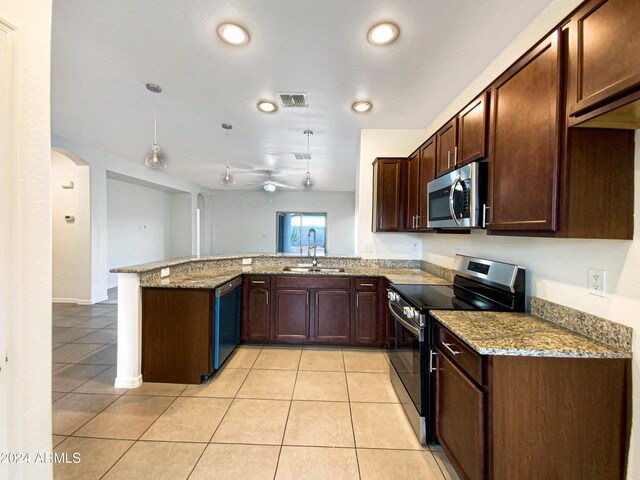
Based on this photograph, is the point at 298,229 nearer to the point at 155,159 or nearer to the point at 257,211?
the point at 257,211

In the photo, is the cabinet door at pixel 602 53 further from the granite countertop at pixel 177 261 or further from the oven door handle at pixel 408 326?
the granite countertop at pixel 177 261

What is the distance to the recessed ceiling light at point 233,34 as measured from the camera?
180cm

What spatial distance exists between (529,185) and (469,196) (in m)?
0.42

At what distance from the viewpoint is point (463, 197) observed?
5.74 feet

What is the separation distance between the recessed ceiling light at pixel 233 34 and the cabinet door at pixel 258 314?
2.29m

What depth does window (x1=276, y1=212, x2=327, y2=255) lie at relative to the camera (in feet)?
29.6

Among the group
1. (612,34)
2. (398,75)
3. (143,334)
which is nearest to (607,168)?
(612,34)

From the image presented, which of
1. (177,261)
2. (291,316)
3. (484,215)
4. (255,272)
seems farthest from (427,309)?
(177,261)

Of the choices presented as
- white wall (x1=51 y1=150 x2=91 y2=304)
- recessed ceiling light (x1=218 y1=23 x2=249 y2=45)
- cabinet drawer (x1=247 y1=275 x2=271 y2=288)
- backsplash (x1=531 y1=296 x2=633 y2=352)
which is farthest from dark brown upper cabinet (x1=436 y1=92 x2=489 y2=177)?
white wall (x1=51 y1=150 x2=91 y2=304)

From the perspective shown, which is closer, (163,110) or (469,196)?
(469,196)

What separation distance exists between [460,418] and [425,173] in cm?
200

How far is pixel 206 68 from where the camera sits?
2.26 m

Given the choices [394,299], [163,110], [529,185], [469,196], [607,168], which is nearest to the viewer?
[607,168]

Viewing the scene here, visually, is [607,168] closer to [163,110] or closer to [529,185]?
[529,185]
